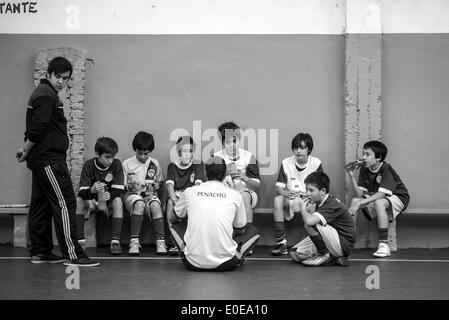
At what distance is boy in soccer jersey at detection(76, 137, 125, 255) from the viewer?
887cm

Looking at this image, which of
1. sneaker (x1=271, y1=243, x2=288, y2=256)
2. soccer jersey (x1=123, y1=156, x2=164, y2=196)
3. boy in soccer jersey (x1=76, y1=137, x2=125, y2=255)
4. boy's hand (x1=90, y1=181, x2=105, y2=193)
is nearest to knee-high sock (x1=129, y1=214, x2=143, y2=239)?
boy in soccer jersey (x1=76, y1=137, x2=125, y2=255)

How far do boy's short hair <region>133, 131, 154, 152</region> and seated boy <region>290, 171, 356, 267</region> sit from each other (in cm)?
230

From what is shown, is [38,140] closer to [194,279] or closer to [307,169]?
[194,279]

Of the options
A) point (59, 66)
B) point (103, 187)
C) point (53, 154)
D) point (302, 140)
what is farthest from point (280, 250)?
point (59, 66)

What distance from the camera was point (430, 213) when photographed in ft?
30.4

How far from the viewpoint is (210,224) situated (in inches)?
283

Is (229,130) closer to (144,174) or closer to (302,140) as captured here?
(302,140)

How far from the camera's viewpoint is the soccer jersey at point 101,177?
8938 millimetres

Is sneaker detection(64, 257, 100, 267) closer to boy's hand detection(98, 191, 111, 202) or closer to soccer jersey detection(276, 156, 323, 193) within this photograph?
boy's hand detection(98, 191, 111, 202)

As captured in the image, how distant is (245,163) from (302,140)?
772 millimetres

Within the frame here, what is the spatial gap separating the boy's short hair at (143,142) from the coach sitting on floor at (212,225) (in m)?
1.88

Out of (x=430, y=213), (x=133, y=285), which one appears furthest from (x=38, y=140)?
(x=430, y=213)

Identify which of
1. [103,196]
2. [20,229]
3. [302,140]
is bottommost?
[20,229]
